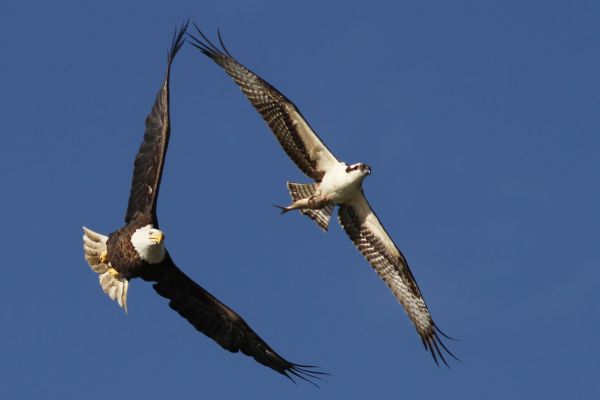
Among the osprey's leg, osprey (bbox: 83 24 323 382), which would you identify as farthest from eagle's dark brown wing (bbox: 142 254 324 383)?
the osprey's leg

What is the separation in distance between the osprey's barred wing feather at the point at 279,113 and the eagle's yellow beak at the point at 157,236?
139 inches

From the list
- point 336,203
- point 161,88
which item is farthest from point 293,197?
point 161,88

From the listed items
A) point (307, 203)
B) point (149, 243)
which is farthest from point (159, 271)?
point (307, 203)

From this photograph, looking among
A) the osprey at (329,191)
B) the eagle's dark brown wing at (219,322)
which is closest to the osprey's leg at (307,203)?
the osprey at (329,191)

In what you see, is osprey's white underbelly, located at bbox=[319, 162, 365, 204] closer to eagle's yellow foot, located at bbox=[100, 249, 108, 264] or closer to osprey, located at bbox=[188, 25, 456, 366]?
osprey, located at bbox=[188, 25, 456, 366]

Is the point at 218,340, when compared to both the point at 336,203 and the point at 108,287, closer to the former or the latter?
the point at 108,287

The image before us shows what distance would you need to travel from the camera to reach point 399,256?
2227cm

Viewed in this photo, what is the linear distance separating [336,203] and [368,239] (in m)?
0.88

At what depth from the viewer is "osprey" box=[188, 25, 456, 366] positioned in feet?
69.4

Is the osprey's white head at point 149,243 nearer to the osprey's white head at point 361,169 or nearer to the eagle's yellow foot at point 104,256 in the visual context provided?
the eagle's yellow foot at point 104,256

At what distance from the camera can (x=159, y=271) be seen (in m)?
18.9

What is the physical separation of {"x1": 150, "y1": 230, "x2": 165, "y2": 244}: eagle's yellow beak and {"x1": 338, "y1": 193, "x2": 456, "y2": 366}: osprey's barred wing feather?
4.50 meters

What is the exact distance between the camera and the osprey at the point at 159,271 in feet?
61.5

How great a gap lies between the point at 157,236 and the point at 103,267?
5.42 ft
